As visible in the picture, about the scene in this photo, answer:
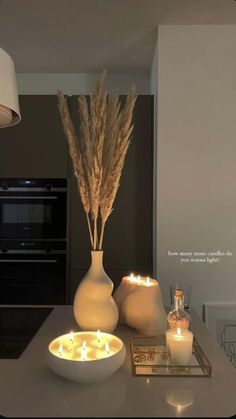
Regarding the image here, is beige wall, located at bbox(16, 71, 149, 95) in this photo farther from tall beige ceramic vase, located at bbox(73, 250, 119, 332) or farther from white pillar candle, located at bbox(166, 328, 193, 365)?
white pillar candle, located at bbox(166, 328, 193, 365)

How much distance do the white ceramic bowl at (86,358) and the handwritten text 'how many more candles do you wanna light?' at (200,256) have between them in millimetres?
1329

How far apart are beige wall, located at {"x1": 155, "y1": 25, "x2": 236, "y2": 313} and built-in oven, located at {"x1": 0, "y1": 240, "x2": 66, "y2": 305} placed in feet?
2.57

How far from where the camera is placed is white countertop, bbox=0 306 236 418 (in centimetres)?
74

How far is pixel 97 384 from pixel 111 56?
7.94 ft

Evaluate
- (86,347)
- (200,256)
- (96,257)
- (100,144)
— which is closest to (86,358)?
(86,347)

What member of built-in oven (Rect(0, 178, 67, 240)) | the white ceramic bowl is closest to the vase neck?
the white ceramic bowl

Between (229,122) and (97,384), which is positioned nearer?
(97,384)

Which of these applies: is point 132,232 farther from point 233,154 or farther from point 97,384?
point 97,384

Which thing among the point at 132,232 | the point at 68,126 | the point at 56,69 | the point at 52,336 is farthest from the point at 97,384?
the point at 56,69

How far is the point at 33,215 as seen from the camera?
254 centimetres

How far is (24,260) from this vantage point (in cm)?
254

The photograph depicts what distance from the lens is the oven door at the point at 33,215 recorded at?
2525 mm

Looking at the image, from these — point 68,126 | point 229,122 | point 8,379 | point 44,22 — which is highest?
point 44,22

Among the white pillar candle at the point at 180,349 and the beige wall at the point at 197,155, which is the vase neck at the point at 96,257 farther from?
the beige wall at the point at 197,155
